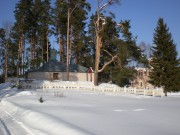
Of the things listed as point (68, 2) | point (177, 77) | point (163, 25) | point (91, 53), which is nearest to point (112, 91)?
point (177, 77)

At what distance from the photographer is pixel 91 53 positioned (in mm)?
59188

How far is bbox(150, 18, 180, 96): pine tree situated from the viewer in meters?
34.0

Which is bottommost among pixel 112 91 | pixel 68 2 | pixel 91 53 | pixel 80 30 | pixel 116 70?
pixel 112 91

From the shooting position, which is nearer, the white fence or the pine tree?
the white fence

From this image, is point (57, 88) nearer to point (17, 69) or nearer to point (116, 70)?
point (116, 70)

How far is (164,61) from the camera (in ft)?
114

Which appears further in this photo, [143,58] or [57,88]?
[143,58]

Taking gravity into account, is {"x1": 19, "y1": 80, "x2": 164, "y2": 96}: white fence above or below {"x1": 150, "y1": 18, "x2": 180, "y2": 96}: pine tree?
below

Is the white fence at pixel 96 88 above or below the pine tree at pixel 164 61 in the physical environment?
below

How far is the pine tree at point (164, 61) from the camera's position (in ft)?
112

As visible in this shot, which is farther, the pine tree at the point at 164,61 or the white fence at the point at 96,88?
the pine tree at the point at 164,61

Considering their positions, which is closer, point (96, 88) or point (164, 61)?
point (96, 88)

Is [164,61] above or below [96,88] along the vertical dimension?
above

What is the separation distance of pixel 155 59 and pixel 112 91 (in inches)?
318
